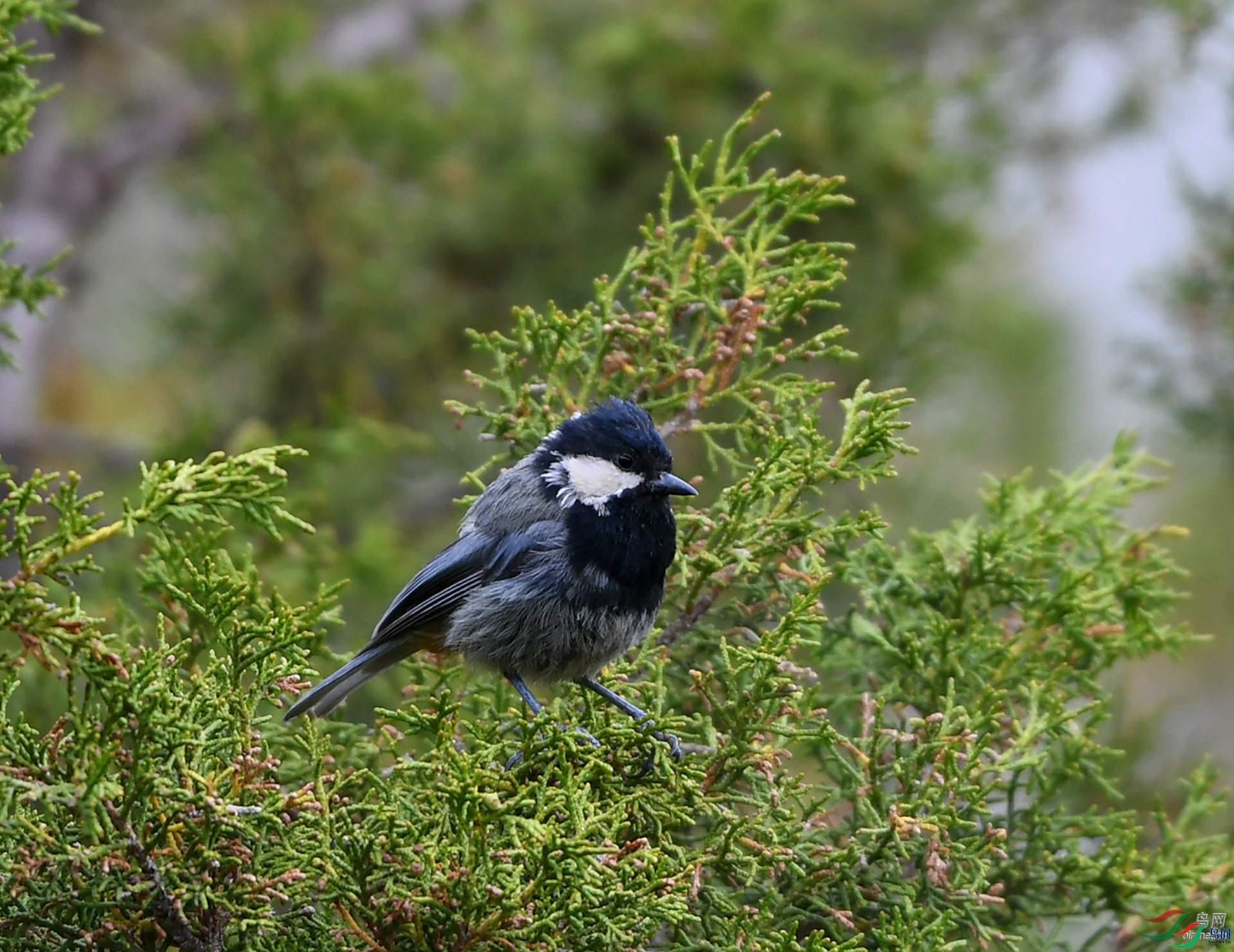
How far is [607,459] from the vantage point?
120 inches

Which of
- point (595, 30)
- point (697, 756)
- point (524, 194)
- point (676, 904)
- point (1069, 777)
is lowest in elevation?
point (676, 904)

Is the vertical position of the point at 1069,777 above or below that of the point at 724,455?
below

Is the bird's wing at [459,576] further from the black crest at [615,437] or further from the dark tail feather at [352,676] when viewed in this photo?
the black crest at [615,437]

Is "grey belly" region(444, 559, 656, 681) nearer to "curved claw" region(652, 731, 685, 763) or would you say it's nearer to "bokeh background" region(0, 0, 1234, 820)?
"curved claw" region(652, 731, 685, 763)

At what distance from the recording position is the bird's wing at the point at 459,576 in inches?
126

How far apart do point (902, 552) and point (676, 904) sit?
140cm

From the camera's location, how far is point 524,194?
6.20 meters

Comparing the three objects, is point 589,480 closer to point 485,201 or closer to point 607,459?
point 607,459

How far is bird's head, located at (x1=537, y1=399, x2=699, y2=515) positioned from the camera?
A: 2982 millimetres

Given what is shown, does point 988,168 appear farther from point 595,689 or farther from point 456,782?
point 456,782

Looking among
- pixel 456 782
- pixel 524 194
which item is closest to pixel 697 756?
pixel 456 782

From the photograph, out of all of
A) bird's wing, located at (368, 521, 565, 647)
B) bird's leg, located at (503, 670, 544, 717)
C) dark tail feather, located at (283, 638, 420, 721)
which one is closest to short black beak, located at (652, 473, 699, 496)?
bird's wing, located at (368, 521, 565, 647)

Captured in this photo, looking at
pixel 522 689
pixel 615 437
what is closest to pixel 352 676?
pixel 522 689

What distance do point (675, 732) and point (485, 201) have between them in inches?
177
